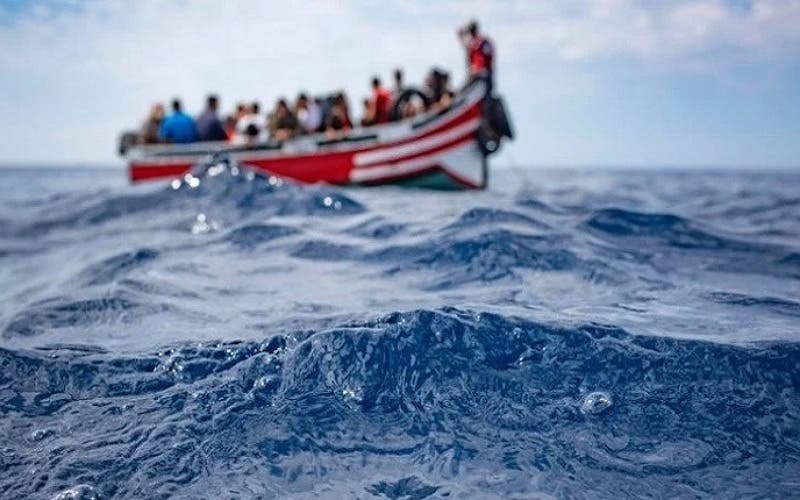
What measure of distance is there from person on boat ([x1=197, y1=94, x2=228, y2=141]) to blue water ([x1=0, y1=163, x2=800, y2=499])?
1052 cm

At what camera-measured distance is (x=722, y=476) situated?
2301 millimetres

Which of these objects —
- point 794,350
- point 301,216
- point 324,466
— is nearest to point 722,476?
point 794,350

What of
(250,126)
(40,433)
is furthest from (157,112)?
(40,433)

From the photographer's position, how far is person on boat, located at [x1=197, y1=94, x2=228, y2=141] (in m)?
15.6

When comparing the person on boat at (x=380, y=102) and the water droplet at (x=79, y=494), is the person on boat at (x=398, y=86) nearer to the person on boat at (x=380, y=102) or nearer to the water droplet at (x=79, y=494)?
the person on boat at (x=380, y=102)

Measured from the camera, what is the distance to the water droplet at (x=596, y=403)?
271cm

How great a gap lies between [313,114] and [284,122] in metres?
0.72

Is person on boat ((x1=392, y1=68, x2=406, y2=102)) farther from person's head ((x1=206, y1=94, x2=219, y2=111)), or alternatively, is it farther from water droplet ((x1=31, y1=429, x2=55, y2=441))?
water droplet ((x1=31, y1=429, x2=55, y2=441))

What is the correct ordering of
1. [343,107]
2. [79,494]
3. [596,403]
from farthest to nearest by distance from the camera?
[343,107], [596,403], [79,494]

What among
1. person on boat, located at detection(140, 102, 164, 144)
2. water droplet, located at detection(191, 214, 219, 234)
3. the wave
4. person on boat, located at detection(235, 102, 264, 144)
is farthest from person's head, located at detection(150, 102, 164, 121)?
Answer: the wave

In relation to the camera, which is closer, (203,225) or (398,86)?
(203,225)

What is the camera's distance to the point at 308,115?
15.8 metres

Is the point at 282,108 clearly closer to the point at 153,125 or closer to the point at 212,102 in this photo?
the point at 212,102

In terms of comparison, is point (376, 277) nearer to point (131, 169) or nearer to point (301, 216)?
point (301, 216)
